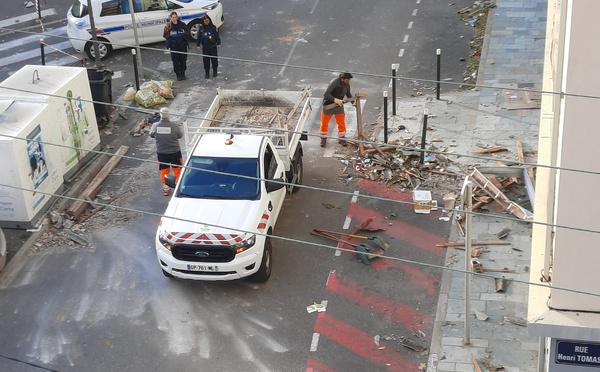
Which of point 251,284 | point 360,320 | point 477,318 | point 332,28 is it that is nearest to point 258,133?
point 251,284

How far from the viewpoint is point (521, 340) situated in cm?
1300

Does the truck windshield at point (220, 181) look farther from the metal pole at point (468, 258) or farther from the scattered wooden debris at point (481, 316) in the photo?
the scattered wooden debris at point (481, 316)

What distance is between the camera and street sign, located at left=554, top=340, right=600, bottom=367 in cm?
959

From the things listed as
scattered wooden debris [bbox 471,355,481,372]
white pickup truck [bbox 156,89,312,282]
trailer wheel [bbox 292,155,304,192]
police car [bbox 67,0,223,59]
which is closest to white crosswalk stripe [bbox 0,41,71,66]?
police car [bbox 67,0,223,59]

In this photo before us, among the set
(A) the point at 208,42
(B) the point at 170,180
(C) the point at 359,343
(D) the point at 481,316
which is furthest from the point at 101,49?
(D) the point at 481,316

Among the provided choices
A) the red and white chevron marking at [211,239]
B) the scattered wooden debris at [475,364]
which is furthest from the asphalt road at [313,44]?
the scattered wooden debris at [475,364]

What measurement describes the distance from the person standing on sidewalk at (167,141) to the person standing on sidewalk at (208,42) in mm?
5097

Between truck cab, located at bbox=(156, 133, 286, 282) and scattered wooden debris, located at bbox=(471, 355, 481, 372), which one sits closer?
scattered wooden debris, located at bbox=(471, 355, 481, 372)

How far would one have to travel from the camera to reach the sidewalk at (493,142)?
12.9 meters

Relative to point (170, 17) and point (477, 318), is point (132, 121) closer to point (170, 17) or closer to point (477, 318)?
point (170, 17)

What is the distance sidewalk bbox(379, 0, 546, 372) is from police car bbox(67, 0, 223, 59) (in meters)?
7.14

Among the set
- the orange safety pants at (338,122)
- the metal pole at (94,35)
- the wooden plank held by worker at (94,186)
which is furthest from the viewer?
the metal pole at (94,35)

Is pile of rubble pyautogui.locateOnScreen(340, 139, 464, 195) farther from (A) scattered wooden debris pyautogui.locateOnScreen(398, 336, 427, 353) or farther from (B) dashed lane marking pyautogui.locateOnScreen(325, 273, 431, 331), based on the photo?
(A) scattered wooden debris pyautogui.locateOnScreen(398, 336, 427, 353)

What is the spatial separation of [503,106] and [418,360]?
27.7 ft
